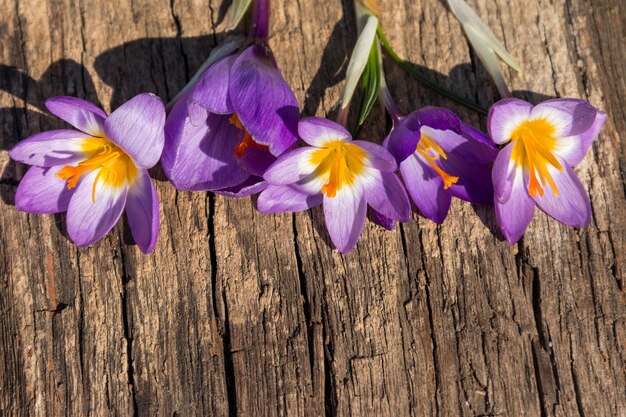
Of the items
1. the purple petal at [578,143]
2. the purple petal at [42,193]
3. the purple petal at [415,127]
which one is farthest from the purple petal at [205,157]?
the purple petal at [578,143]

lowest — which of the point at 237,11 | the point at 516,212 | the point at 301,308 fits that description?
the point at 301,308

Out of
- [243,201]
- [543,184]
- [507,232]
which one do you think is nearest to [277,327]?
[243,201]

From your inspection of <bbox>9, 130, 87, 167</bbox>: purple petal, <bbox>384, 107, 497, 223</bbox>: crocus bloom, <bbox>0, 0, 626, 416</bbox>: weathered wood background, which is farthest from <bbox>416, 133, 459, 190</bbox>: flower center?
<bbox>9, 130, 87, 167</bbox>: purple petal

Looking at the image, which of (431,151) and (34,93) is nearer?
(431,151)

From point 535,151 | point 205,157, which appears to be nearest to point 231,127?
point 205,157

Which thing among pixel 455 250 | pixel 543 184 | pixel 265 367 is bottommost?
pixel 265 367

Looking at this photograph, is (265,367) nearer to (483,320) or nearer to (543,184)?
(483,320)

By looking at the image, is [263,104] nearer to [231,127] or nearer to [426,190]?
[231,127]
